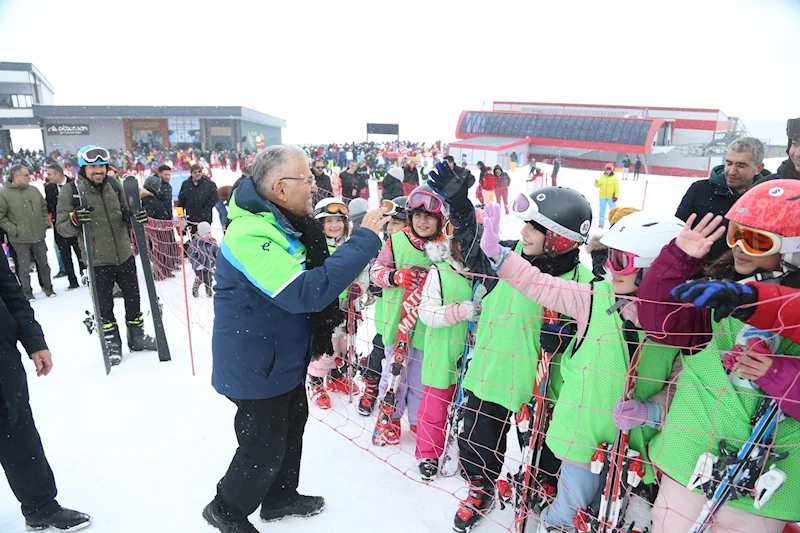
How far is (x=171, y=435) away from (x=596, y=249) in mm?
3350

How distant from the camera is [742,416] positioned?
1.75m

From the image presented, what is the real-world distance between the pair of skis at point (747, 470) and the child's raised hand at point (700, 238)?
1.92 ft

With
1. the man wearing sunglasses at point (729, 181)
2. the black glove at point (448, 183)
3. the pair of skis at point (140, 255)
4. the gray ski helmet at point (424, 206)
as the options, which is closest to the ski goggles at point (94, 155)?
the pair of skis at point (140, 255)

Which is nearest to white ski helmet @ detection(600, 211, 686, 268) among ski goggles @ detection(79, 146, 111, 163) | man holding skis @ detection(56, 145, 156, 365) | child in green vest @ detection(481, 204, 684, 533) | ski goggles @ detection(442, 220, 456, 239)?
child in green vest @ detection(481, 204, 684, 533)

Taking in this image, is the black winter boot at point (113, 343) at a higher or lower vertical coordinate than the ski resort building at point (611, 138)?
lower

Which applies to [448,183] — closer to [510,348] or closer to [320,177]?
[510,348]

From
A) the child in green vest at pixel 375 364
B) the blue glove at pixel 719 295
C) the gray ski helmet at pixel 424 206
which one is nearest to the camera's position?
the blue glove at pixel 719 295

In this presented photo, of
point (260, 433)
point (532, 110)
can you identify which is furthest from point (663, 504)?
point (532, 110)

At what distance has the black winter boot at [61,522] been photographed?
259 cm

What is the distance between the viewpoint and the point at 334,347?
13.5ft

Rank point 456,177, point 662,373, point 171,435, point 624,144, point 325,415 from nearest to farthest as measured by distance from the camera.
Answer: point 662,373 → point 456,177 → point 171,435 → point 325,415 → point 624,144

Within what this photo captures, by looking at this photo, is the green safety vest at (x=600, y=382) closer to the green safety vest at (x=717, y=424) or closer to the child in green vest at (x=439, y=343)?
the green safety vest at (x=717, y=424)

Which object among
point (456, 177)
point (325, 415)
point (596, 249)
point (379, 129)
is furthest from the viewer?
point (379, 129)

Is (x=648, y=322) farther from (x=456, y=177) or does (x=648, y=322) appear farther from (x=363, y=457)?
(x=363, y=457)
